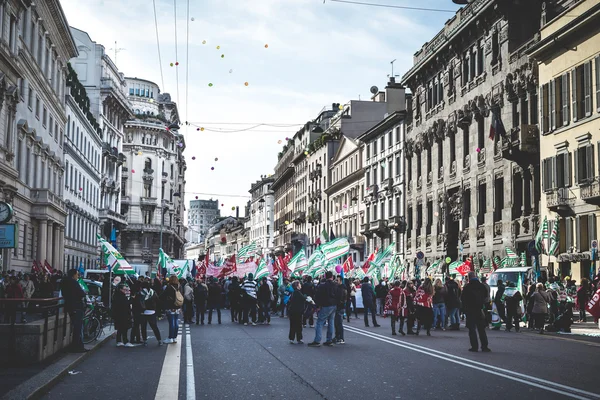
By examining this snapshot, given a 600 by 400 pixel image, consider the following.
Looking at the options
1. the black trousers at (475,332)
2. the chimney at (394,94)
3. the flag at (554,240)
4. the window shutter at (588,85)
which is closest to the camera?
the black trousers at (475,332)

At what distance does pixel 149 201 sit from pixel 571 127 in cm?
9675

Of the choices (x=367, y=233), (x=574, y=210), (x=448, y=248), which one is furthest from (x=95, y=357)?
(x=367, y=233)

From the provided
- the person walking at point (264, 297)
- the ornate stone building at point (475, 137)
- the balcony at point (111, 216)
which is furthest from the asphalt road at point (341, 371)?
the balcony at point (111, 216)

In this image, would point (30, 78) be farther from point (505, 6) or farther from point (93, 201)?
point (93, 201)

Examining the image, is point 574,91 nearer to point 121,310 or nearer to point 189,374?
point 121,310

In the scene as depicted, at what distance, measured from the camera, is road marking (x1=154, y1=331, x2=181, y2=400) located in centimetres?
1141

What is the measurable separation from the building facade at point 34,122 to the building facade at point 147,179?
66943 mm

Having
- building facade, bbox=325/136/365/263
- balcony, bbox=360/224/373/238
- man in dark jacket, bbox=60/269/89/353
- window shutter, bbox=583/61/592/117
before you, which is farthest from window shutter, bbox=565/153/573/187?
building facade, bbox=325/136/365/263

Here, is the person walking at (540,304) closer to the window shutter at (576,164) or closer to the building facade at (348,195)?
the window shutter at (576,164)

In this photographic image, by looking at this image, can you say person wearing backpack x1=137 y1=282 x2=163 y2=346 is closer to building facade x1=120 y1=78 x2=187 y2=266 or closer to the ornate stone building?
the ornate stone building

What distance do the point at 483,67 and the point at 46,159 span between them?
84.5 feet

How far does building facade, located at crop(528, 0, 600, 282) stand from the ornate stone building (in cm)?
190

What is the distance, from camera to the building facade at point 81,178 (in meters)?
62.7

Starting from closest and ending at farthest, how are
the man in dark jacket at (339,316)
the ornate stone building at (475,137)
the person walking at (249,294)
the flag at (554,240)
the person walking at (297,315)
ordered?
the man in dark jacket at (339,316)
the person walking at (297,315)
the person walking at (249,294)
the flag at (554,240)
the ornate stone building at (475,137)
